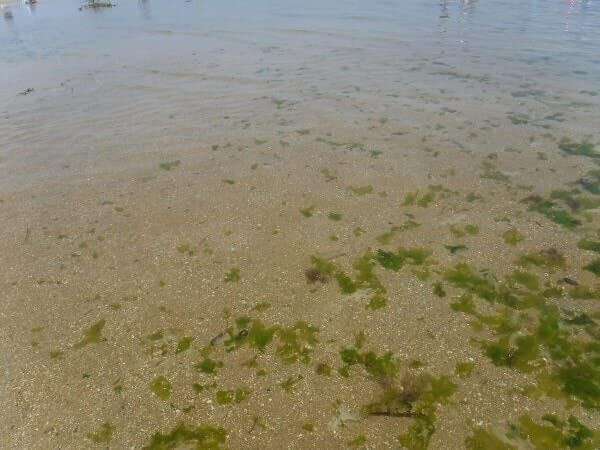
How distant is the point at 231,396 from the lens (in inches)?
183

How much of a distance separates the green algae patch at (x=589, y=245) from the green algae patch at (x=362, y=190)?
10.8 ft

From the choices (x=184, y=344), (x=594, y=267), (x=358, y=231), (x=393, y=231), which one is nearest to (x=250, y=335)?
(x=184, y=344)

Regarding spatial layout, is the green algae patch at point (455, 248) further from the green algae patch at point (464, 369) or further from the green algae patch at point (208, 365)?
the green algae patch at point (208, 365)

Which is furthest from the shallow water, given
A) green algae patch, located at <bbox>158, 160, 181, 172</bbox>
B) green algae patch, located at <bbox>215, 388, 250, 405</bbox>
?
green algae patch, located at <bbox>158, 160, 181, 172</bbox>

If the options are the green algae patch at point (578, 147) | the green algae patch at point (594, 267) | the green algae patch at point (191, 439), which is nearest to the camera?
the green algae patch at point (191, 439)

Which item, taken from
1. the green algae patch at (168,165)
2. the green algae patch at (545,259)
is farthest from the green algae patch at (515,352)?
the green algae patch at (168,165)

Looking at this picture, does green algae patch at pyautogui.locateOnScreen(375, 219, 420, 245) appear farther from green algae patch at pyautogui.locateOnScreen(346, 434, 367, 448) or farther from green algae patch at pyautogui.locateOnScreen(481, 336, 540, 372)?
green algae patch at pyautogui.locateOnScreen(346, 434, 367, 448)

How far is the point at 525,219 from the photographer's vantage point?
23.4 feet

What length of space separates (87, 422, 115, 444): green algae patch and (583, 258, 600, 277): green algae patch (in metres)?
6.13

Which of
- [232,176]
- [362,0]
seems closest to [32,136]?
[232,176]

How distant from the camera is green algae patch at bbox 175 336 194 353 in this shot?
5.20m

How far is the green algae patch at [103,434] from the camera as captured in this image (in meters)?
4.27

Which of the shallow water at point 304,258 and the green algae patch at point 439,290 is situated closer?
the shallow water at point 304,258

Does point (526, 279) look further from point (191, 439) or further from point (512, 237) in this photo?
point (191, 439)
